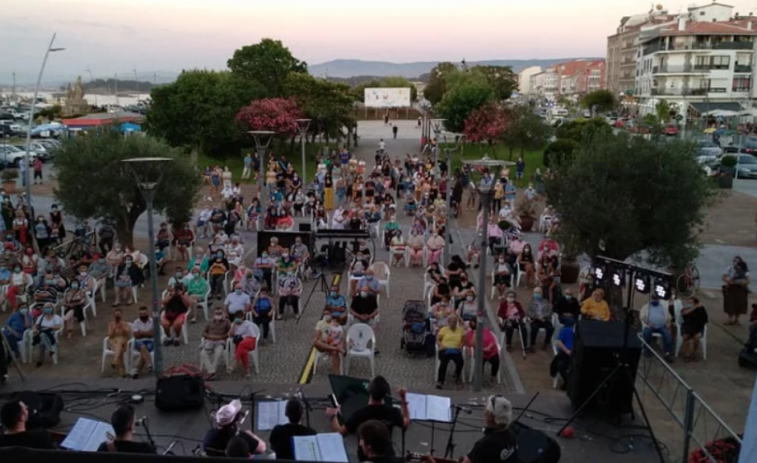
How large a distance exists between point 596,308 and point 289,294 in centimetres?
536

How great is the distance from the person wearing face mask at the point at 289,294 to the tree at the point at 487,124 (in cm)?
2584

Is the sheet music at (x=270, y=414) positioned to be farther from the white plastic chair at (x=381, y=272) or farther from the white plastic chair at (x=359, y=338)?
the white plastic chair at (x=381, y=272)

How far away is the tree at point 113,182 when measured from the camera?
14.5m

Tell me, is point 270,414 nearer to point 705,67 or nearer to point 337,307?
point 337,307

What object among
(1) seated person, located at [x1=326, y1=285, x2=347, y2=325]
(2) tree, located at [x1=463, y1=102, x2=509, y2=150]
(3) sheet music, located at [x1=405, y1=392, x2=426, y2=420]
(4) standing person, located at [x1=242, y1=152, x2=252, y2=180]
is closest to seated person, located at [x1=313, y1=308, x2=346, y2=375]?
(1) seated person, located at [x1=326, y1=285, x2=347, y2=325]

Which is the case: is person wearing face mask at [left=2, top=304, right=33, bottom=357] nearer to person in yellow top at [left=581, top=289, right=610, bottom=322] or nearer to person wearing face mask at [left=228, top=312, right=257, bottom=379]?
person wearing face mask at [left=228, top=312, right=257, bottom=379]

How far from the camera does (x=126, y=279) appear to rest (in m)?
12.9

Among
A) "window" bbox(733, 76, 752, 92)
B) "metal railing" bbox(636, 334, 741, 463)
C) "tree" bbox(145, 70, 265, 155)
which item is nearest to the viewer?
"metal railing" bbox(636, 334, 741, 463)

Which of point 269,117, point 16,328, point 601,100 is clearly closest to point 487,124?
point 269,117

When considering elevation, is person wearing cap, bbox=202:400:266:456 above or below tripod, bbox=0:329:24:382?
above

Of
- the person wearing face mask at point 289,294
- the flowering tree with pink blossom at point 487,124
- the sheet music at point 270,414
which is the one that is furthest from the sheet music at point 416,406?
the flowering tree with pink blossom at point 487,124

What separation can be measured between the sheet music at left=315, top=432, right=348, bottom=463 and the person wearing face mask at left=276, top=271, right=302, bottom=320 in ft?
21.4

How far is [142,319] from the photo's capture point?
9766 millimetres

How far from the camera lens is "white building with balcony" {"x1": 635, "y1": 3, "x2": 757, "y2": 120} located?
240 feet
